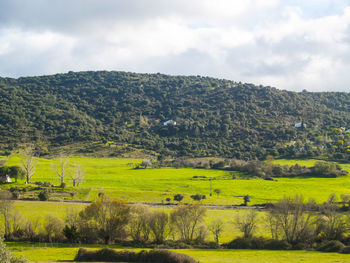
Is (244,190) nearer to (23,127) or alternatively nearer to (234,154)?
(234,154)

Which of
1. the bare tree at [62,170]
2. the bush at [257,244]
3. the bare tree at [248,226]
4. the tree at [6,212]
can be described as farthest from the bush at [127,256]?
the bare tree at [62,170]

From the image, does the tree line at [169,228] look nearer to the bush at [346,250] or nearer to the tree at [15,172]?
the bush at [346,250]

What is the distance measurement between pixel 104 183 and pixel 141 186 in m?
11.4

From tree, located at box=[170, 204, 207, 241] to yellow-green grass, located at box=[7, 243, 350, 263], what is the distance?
5516mm

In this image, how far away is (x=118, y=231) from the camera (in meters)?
57.4

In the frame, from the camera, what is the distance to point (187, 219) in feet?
191

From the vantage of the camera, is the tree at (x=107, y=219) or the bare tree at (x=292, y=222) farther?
the tree at (x=107, y=219)

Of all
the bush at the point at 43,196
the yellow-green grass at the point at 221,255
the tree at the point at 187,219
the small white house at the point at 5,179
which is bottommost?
the yellow-green grass at the point at 221,255

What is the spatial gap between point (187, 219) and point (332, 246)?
23837 mm

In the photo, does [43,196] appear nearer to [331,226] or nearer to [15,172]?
[15,172]

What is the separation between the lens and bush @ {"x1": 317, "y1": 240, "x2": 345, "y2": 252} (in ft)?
170

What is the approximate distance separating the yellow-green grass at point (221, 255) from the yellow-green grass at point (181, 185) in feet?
94.0

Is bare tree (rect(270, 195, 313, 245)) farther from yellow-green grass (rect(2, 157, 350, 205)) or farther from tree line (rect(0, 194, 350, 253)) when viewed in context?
yellow-green grass (rect(2, 157, 350, 205))

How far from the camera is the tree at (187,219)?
57.7m
